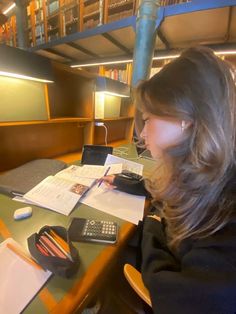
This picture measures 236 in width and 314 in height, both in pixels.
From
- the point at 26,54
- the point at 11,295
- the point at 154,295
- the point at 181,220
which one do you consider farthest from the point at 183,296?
the point at 26,54

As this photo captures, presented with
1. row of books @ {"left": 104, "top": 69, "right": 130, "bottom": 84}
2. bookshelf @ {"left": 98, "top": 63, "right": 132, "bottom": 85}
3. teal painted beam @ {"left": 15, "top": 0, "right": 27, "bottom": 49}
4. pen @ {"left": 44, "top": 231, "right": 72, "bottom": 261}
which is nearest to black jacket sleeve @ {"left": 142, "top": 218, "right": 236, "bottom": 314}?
pen @ {"left": 44, "top": 231, "right": 72, "bottom": 261}

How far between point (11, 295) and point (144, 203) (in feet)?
1.87

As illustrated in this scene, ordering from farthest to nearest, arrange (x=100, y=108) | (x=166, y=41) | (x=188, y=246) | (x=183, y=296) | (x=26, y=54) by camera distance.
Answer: (x=166, y=41), (x=100, y=108), (x=26, y=54), (x=188, y=246), (x=183, y=296)

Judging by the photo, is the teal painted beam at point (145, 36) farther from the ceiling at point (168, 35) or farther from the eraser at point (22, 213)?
the eraser at point (22, 213)

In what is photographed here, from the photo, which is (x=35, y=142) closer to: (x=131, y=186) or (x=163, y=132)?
(x=131, y=186)

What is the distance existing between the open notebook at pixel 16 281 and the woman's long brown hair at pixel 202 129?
0.40 metres

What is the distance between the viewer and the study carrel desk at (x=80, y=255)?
365mm

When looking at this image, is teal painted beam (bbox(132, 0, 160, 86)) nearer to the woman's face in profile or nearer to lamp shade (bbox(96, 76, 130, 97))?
lamp shade (bbox(96, 76, 130, 97))

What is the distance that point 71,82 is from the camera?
1426 mm

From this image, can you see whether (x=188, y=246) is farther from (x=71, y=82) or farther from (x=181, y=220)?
(x=71, y=82)

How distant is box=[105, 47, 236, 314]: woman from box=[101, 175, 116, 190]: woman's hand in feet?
1.30

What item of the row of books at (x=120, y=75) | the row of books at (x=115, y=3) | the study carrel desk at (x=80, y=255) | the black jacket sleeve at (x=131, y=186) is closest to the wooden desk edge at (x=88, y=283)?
the study carrel desk at (x=80, y=255)

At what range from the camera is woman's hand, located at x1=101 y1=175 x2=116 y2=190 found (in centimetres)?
91

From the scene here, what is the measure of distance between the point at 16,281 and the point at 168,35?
2519 mm
